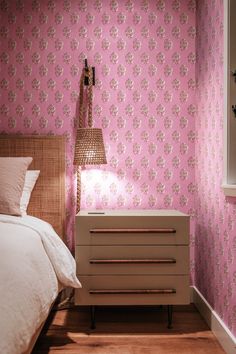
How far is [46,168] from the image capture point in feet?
9.53

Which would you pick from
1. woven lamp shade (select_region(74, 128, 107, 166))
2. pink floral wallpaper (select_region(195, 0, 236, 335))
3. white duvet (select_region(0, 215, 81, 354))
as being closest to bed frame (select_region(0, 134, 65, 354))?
woven lamp shade (select_region(74, 128, 107, 166))

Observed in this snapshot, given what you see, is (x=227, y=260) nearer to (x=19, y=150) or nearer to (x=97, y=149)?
(x=97, y=149)

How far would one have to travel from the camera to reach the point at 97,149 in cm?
270

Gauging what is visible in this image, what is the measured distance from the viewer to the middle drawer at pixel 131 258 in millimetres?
2430

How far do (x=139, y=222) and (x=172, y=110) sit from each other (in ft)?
3.20

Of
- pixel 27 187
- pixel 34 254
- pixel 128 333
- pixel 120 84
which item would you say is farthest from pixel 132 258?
pixel 120 84

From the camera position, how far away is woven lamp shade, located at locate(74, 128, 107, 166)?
269cm

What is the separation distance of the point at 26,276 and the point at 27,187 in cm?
128

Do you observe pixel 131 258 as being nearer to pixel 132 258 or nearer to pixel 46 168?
pixel 132 258

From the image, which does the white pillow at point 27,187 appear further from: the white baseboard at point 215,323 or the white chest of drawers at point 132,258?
the white baseboard at point 215,323

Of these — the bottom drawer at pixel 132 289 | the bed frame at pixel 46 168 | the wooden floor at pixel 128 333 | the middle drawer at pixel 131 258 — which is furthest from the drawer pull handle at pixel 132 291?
the bed frame at pixel 46 168

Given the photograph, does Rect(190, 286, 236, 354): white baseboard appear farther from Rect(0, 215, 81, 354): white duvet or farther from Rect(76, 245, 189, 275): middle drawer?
Rect(0, 215, 81, 354): white duvet

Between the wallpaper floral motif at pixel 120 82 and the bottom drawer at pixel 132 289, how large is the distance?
2.13 ft

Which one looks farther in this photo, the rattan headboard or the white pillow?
the rattan headboard
